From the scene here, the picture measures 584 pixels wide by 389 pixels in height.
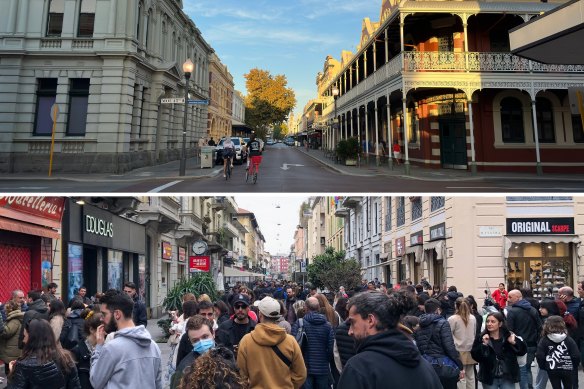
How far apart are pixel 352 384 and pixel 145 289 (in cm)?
2665

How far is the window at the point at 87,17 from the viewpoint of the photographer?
92.0ft

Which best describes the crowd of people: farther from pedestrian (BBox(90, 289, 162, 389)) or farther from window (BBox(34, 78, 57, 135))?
window (BBox(34, 78, 57, 135))

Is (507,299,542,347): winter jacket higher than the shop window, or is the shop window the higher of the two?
the shop window

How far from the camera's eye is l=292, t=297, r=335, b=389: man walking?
7451 millimetres

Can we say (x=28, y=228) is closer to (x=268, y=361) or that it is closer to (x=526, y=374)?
(x=268, y=361)

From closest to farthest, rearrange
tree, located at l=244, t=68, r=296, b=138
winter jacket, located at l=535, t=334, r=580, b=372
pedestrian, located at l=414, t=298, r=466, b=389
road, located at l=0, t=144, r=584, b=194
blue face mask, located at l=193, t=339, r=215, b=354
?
blue face mask, located at l=193, t=339, r=215, b=354
pedestrian, located at l=414, t=298, r=466, b=389
winter jacket, located at l=535, t=334, r=580, b=372
road, located at l=0, t=144, r=584, b=194
tree, located at l=244, t=68, r=296, b=138

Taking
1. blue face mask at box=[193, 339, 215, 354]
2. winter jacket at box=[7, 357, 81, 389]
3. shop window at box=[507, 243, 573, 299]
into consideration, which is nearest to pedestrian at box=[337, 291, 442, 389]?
blue face mask at box=[193, 339, 215, 354]

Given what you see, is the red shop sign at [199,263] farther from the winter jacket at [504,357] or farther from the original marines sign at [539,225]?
the winter jacket at [504,357]

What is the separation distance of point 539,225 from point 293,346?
55.0 ft

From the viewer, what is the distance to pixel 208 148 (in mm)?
30516

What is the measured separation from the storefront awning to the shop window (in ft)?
49.1

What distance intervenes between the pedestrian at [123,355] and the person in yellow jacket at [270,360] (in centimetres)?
84

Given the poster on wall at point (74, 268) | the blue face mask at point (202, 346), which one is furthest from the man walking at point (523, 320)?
the poster on wall at point (74, 268)

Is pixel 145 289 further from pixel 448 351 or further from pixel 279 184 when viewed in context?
pixel 448 351
